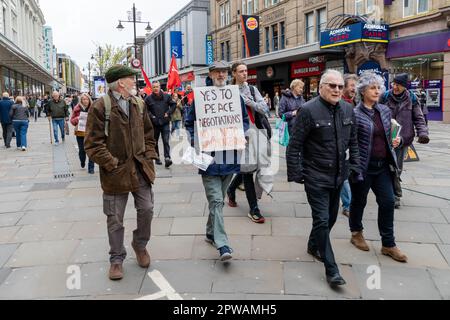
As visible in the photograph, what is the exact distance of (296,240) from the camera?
4887 mm

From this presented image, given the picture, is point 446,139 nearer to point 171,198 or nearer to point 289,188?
point 289,188

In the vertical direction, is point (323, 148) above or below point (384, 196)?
above

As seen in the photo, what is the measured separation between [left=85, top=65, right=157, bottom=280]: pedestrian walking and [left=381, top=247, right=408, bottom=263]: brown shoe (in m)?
2.26

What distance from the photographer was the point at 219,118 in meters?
4.56

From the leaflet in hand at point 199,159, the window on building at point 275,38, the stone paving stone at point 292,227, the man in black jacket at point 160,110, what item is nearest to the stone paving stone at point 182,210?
the stone paving stone at point 292,227

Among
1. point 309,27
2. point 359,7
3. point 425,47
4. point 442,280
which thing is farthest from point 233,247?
point 309,27

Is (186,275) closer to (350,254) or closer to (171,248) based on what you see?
(171,248)

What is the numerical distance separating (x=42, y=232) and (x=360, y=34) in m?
18.7

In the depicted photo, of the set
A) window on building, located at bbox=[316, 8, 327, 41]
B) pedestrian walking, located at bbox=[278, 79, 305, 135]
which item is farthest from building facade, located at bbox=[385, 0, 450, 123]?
pedestrian walking, located at bbox=[278, 79, 305, 135]

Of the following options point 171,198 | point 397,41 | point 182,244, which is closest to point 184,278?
point 182,244

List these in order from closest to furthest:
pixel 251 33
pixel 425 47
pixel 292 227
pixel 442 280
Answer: pixel 442 280, pixel 292 227, pixel 425 47, pixel 251 33

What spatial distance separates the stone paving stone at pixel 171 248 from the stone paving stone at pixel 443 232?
2.66 metres

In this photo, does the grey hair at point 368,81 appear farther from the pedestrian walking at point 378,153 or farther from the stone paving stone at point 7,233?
the stone paving stone at point 7,233
